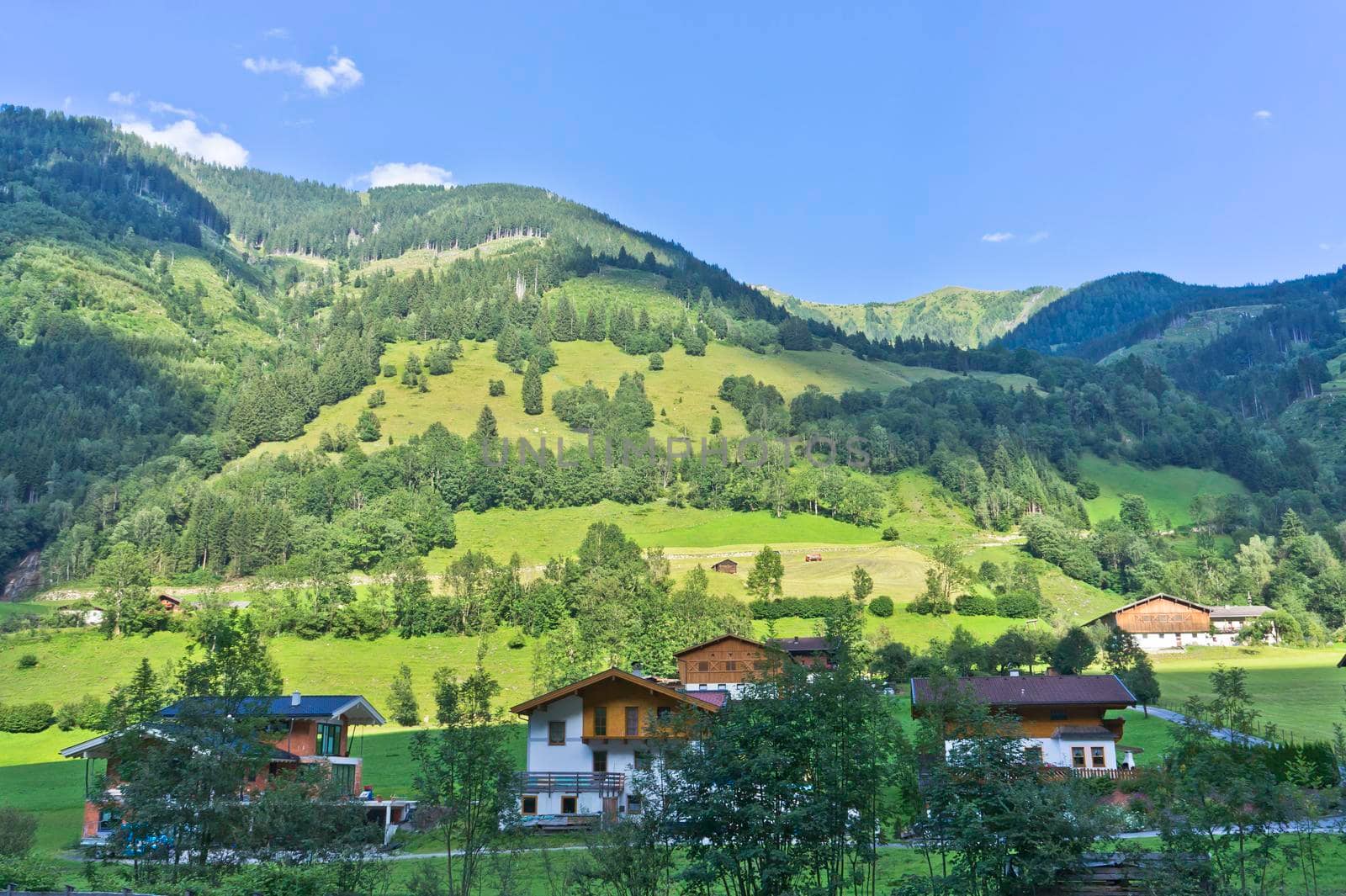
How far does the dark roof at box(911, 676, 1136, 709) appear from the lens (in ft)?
145

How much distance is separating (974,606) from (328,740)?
75655mm

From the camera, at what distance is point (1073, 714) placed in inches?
1777

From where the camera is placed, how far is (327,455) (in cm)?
17025

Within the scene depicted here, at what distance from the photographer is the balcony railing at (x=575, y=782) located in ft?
130

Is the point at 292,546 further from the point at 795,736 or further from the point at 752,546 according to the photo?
the point at 795,736

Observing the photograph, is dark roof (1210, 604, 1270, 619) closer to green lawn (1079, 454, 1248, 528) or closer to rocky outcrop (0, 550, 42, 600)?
green lawn (1079, 454, 1248, 528)

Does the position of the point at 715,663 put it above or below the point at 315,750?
above

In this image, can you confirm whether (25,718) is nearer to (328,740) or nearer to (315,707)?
(328,740)

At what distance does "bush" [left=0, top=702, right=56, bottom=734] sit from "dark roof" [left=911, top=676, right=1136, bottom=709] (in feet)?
191

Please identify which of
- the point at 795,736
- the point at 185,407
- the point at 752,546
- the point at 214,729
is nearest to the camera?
the point at 795,736

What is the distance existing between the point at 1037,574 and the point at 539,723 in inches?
3867

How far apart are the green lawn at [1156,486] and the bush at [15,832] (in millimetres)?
160434

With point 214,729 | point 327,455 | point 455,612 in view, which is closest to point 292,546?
point 327,455

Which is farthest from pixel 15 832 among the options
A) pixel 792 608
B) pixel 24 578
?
pixel 24 578
